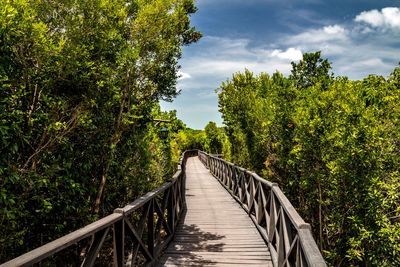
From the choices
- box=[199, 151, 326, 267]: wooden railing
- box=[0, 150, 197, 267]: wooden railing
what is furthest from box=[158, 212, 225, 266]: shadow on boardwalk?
box=[199, 151, 326, 267]: wooden railing

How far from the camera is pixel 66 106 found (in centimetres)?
376

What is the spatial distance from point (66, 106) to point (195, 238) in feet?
12.7

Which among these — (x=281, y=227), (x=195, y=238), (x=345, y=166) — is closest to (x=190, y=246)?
(x=195, y=238)

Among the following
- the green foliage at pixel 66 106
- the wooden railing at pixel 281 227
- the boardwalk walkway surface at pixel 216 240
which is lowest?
the boardwalk walkway surface at pixel 216 240

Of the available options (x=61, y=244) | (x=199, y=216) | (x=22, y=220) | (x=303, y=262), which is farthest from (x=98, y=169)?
(x=199, y=216)

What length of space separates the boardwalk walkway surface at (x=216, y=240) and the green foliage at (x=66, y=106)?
164 cm

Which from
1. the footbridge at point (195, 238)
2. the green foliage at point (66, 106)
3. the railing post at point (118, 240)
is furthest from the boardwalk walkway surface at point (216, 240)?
the green foliage at point (66, 106)

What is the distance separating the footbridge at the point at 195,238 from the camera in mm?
2689

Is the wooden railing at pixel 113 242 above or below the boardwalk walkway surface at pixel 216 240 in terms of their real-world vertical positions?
above

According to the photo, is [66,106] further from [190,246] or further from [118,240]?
[190,246]

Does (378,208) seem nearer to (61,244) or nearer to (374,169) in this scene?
(374,169)

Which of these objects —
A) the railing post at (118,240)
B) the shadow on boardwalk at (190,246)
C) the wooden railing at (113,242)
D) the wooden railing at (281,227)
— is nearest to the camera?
the wooden railing at (113,242)

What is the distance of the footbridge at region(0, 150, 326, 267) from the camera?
2.69m

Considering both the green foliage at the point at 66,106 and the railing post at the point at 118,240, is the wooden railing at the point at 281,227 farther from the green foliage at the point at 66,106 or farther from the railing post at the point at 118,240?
the green foliage at the point at 66,106
